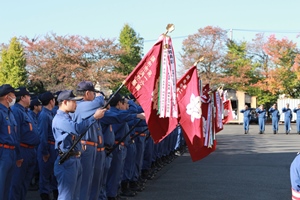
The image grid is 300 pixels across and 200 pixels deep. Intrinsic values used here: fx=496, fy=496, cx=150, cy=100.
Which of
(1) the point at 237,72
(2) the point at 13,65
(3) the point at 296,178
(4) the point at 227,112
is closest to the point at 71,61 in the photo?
(2) the point at 13,65

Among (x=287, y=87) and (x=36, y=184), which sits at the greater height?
(x=287, y=87)

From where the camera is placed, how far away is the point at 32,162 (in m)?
8.25

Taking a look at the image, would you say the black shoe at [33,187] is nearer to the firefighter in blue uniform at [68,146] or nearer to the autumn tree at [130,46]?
the firefighter in blue uniform at [68,146]

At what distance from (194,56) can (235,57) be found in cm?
471

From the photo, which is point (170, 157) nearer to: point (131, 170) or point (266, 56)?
point (131, 170)

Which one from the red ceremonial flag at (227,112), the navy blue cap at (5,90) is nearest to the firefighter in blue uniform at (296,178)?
the navy blue cap at (5,90)

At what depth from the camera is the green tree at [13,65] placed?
45.9 metres

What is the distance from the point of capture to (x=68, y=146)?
6270mm

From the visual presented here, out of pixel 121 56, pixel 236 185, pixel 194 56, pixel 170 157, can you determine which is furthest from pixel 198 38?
pixel 236 185

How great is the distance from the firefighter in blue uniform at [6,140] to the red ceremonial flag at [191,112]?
2715 mm

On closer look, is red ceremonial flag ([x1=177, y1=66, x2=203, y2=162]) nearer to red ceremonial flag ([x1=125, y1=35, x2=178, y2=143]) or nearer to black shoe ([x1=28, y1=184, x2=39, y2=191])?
red ceremonial flag ([x1=125, y1=35, x2=178, y2=143])

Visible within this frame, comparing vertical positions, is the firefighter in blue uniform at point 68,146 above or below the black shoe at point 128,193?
above

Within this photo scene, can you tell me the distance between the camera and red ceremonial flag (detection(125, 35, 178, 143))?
6.28 metres

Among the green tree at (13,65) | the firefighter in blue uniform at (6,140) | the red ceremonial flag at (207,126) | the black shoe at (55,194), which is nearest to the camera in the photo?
the firefighter in blue uniform at (6,140)
